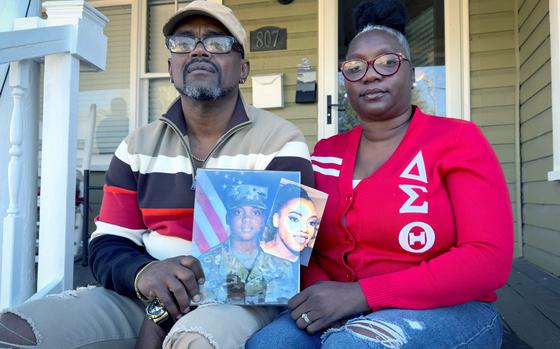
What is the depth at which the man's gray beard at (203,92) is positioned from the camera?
5.59 feet

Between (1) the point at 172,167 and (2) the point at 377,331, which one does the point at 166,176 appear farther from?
(2) the point at 377,331

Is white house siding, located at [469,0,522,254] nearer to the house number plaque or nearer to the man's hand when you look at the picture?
the house number plaque

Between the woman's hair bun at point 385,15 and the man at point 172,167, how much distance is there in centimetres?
46

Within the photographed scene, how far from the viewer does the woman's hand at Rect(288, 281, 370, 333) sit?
1295 millimetres

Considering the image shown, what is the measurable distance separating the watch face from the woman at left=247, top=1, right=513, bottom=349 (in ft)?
0.88

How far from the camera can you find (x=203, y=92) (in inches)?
67.1

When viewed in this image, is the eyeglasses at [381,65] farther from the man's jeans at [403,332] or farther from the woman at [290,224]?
the man's jeans at [403,332]

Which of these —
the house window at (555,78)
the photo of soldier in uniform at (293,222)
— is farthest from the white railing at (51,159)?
the house window at (555,78)

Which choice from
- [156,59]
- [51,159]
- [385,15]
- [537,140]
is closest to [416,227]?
[385,15]

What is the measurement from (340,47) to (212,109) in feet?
9.37

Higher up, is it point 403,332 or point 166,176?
point 166,176

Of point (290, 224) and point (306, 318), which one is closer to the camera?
point (306, 318)

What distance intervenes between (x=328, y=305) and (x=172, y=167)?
0.75m

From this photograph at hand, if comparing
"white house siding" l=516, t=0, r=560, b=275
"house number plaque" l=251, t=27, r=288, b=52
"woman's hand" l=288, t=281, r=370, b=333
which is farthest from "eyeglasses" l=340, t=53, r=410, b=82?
"house number plaque" l=251, t=27, r=288, b=52
